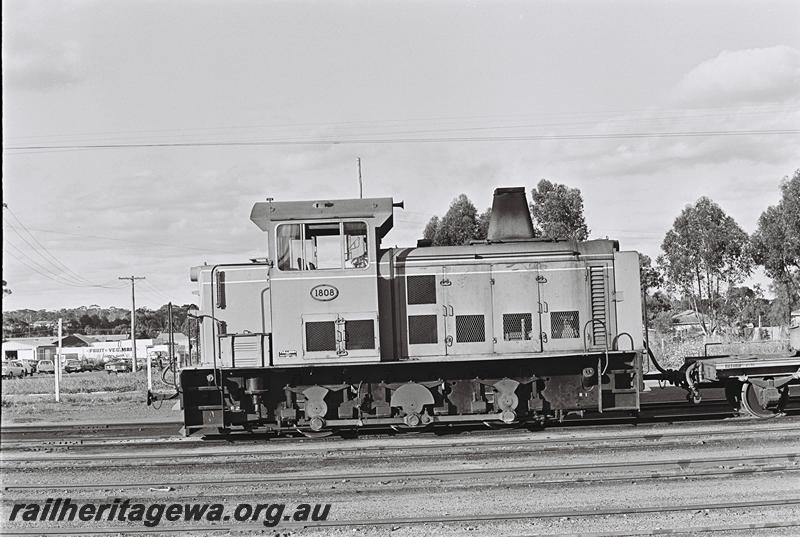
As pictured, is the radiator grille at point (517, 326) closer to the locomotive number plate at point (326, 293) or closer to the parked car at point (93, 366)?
the locomotive number plate at point (326, 293)

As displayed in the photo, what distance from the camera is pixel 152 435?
13812 millimetres

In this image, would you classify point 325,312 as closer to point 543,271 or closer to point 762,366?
point 543,271

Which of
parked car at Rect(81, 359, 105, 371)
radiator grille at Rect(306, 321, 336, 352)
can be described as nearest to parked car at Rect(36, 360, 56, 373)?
parked car at Rect(81, 359, 105, 371)

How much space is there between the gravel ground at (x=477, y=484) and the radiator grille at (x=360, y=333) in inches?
59.8

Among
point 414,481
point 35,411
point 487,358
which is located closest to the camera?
point 414,481

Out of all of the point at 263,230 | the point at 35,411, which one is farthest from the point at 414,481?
the point at 35,411

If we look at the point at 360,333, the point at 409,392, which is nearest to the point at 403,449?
the point at 409,392

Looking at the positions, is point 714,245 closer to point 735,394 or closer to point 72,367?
point 735,394

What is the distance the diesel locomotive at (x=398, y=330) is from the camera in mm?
12297

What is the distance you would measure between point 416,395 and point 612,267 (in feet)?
12.7

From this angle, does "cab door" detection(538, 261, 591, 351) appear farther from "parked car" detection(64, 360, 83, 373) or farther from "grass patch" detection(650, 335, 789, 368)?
"parked car" detection(64, 360, 83, 373)

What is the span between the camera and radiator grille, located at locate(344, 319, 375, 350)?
12.3 m

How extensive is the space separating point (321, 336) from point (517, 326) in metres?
3.17

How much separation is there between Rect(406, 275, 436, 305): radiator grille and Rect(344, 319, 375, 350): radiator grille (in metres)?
0.90
